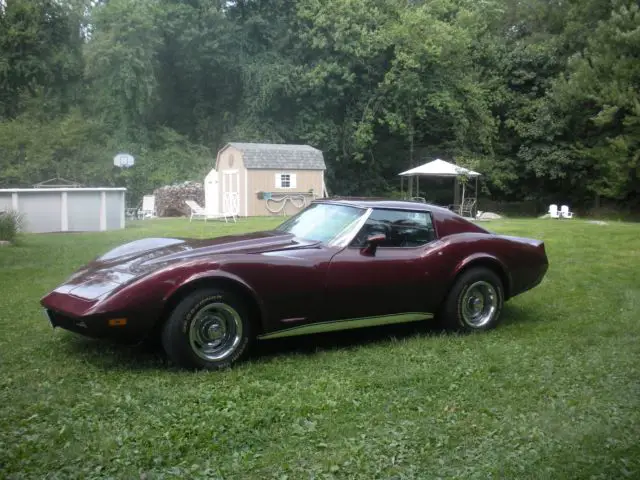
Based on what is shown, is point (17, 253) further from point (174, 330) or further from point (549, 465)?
point (549, 465)

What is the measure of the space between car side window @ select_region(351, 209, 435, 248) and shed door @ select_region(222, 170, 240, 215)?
1682 centimetres

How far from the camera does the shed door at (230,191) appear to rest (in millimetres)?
23353

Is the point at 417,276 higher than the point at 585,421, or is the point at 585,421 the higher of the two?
the point at 417,276

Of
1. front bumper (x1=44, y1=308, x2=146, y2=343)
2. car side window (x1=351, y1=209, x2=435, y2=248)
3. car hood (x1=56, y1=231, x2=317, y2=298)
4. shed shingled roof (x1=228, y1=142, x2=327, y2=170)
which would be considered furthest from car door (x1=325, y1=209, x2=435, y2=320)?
shed shingled roof (x1=228, y1=142, x2=327, y2=170)

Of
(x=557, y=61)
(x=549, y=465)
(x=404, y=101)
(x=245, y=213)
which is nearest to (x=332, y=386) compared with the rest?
(x=549, y=465)

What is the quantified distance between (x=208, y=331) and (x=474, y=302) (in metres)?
2.67

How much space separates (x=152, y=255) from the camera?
17.3 feet

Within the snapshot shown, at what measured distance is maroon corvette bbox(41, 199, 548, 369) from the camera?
4582mm

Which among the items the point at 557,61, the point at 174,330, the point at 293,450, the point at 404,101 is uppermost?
the point at 557,61

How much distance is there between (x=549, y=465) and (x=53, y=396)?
2.97 m

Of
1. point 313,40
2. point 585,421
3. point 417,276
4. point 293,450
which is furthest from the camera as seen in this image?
point 313,40

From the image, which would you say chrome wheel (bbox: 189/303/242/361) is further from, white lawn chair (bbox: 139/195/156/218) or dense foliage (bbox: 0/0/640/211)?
dense foliage (bbox: 0/0/640/211)

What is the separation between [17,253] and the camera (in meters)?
10.5

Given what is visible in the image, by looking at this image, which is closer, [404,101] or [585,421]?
[585,421]
